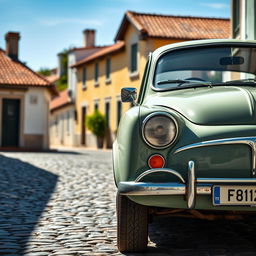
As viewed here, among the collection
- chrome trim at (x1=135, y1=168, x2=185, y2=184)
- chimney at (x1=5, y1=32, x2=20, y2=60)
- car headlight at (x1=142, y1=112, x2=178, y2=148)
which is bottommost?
chrome trim at (x1=135, y1=168, x2=185, y2=184)

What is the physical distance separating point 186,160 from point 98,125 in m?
28.6

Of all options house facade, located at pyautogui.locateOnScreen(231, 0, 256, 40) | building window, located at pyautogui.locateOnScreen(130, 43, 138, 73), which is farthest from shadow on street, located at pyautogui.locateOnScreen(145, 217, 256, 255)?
building window, located at pyautogui.locateOnScreen(130, 43, 138, 73)

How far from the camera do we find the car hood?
4.14m

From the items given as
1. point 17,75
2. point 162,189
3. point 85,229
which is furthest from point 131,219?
point 17,75

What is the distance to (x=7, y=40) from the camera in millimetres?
29375

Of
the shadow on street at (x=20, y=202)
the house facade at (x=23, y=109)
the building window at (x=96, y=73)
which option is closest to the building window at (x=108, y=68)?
the building window at (x=96, y=73)

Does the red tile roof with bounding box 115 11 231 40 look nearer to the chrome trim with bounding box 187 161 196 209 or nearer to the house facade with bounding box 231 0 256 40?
the house facade with bounding box 231 0 256 40

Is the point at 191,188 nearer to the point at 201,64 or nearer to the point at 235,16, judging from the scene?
the point at 201,64

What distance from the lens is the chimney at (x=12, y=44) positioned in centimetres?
2919

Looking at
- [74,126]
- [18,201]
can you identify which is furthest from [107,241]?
[74,126]

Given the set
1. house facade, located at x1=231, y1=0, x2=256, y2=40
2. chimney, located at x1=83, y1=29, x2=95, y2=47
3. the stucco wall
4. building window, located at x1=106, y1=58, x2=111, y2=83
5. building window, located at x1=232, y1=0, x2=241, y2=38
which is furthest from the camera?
chimney, located at x1=83, y1=29, x2=95, y2=47

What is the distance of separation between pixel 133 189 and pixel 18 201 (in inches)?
147

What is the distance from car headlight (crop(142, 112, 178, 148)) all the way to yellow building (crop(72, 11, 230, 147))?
75.5 feet

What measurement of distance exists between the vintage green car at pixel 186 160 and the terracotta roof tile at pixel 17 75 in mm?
23208
